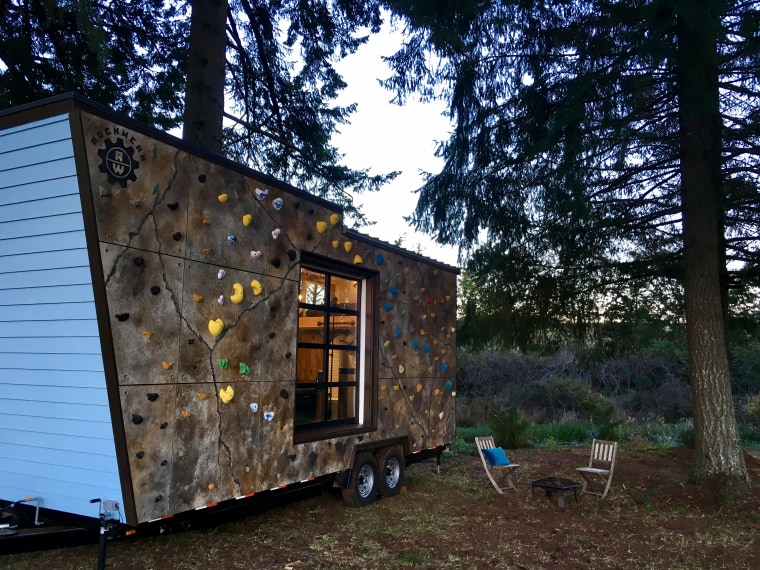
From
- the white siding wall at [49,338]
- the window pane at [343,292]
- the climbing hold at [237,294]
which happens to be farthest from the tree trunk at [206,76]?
the white siding wall at [49,338]

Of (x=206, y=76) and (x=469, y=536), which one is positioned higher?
(x=206, y=76)

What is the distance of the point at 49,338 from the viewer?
3.76 meters

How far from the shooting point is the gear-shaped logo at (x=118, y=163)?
361 cm

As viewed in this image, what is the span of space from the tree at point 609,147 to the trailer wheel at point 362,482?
12.5 feet

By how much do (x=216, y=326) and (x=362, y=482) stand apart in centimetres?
289

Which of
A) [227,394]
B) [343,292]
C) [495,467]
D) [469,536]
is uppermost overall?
[343,292]

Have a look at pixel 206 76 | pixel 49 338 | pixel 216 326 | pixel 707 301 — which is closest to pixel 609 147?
pixel 707 301

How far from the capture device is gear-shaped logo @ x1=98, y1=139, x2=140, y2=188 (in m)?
3.61

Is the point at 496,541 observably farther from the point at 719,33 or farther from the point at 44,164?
the point at 719,33

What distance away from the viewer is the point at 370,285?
21.8ft

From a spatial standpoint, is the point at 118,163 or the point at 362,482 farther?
the point at 362,482

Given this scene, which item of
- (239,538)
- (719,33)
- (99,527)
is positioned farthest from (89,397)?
(719,33)

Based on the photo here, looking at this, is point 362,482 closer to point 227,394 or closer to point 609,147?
point 227,394

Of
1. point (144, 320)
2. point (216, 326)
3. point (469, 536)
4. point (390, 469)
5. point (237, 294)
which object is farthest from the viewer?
point (390, 469)
